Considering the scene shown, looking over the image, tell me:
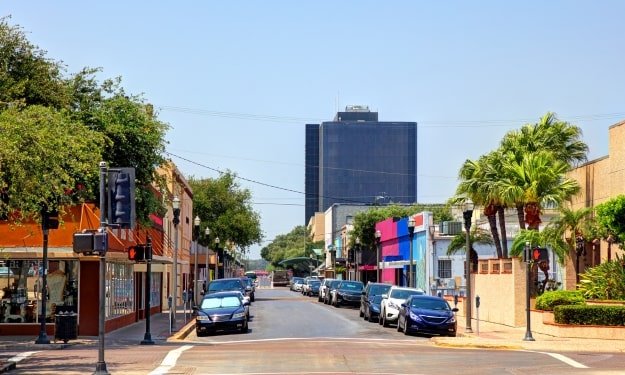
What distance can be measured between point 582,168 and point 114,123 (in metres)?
20.6

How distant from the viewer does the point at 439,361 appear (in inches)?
954

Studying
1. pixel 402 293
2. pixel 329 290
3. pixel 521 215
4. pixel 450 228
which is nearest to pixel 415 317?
pixel 402 293

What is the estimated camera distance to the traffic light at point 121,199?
1994 centimetres

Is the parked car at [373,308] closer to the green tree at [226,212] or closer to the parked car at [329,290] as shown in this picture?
the parked car at [329,290]

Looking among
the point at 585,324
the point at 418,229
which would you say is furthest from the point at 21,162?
the point at 418,229

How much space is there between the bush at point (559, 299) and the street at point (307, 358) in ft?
17.0

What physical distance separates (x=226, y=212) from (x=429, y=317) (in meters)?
56.3

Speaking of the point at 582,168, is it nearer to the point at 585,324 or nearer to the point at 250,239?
the point at 585,324

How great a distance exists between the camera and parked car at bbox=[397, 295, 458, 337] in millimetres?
35250

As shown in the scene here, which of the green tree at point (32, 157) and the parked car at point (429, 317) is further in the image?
the parked car at point (429, 317)

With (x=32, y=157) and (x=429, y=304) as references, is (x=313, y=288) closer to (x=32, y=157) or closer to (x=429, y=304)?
(x=429, y=304)

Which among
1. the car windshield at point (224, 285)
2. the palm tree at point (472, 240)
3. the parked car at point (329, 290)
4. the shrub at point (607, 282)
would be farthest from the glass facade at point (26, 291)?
the parked car at point (329, 290)

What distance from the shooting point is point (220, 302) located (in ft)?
125

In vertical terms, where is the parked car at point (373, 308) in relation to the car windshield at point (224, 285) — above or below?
below
